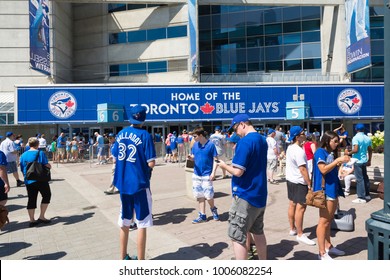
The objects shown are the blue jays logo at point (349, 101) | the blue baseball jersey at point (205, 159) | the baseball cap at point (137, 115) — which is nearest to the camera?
the baseball cap at point (137, 115)

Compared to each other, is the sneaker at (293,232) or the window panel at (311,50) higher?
the window panel at (311,50)

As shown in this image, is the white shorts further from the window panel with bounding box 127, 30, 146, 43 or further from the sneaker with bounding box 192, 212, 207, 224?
the window panel with bounding box 127, 30, 146, 43

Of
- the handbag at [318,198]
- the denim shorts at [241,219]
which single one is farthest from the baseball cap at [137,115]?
the handbag at [318,198]

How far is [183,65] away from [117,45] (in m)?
7.28

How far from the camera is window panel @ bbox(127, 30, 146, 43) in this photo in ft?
98.1

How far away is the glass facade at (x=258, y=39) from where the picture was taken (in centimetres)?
2992

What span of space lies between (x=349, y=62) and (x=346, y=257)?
23.5m

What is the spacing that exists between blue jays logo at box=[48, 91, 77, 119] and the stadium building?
72 millimetres

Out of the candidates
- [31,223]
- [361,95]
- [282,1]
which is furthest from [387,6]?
[282,1]

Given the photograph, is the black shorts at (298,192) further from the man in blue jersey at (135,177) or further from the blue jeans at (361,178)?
the blue jeans at (361,178)

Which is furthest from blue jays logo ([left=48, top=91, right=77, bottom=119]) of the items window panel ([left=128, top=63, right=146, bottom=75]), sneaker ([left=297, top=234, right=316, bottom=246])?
sneaker ([left=297, top=234, right=316, bottom=246])

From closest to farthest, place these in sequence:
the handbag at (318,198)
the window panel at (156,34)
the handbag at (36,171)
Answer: the handbag at (318,198), the handbag at (36,171), the window panel at (156,34)

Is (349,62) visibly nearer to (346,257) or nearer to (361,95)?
(361,95)

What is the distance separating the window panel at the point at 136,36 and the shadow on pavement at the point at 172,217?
2595 cm
